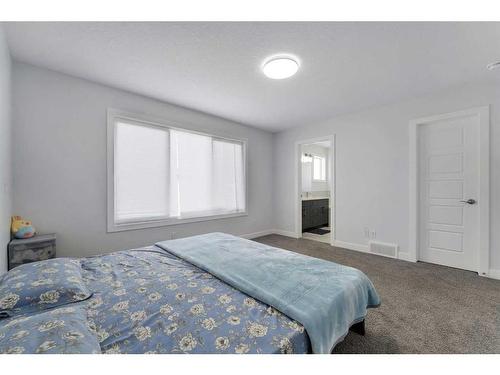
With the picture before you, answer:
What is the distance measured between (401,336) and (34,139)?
3.90 m

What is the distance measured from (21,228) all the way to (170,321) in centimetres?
224

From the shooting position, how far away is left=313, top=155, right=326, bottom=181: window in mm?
6398

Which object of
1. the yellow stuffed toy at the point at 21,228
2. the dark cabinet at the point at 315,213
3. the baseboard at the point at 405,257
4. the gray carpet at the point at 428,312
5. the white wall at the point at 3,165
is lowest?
the gray carpet at the point at 428,312

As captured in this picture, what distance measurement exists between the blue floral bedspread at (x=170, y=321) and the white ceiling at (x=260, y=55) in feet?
6.46

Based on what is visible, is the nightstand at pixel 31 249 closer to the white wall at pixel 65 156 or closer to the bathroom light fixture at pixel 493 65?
the white wall at pixel 65 156

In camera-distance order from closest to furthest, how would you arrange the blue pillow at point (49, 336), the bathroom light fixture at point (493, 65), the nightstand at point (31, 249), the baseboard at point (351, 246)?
1. the blue pillow at point (49, 336)
2. the nightstand at point (31, 249)
3. the bathroom light fixture at point (493, 65)
4. the baseboard at point (351, 246)

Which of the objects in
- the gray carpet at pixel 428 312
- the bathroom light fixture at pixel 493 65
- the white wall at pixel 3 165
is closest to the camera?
the gray carpet at pixel 428 312

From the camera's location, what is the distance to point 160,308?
108 centimetres

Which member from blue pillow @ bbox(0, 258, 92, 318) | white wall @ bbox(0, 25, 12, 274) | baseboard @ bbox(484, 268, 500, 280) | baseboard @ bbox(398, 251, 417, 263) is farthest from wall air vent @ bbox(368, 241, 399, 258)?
white wall @ bbox(0, 25, 12, 274)

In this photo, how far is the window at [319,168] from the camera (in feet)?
21.0

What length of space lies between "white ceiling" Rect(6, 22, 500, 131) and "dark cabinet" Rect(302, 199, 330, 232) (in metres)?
2.71

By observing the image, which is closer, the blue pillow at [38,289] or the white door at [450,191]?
the blue pillow at [38,289]

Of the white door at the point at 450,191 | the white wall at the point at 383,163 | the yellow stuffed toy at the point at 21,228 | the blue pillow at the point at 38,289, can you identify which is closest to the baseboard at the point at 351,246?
the white wall at the point at 383,163
